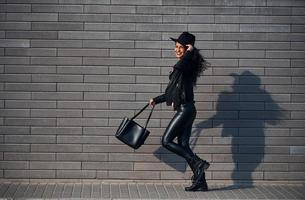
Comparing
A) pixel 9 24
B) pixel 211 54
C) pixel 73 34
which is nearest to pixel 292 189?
pixel 211 54

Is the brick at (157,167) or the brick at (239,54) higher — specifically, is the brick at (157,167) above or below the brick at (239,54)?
below

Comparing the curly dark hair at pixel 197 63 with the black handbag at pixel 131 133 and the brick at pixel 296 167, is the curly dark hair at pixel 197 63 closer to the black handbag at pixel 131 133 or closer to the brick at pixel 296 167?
the black handbag at pixel 131 133

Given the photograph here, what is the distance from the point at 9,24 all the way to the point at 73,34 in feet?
2.76

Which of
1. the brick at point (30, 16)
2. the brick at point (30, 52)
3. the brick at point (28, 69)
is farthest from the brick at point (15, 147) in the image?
the brick at point (30, 16)

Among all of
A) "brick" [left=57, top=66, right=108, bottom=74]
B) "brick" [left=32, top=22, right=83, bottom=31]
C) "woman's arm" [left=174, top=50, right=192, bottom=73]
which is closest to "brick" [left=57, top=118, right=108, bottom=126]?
"brick" [left=57, top=66, right=108, bottom=74]

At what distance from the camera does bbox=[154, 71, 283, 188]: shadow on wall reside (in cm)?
859

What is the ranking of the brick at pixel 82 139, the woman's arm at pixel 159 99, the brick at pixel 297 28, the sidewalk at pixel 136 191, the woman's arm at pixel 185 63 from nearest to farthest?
the woman's arm at pixel 185 63 < the sidewalk at pixel 136 191 < the woman's arm at pixel 159 99 < the brick at pixel 82 139 < the brick at pixel 297 28

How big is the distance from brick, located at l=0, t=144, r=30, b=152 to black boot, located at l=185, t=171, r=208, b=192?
2176 mm

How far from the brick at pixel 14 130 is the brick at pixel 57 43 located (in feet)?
3.62

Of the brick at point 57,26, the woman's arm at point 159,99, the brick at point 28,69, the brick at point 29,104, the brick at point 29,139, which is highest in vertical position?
the brick at point 57,26

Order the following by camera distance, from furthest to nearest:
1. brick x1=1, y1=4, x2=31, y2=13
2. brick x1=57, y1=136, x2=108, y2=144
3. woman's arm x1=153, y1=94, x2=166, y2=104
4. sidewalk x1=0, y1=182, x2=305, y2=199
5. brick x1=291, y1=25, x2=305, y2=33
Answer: brick x1=291, y1=25, x2=305, y2=33, brick x1=57, y1=136, x2=108, y2=144, brick x1=1, y1=4, x2=31, y2=13, woman's arm x1=153, y1=94, x2=166, y2=104, sidewalk x1=0, y1=182, x2=305, y2=199

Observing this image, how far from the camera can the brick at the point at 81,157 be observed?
8516 millimetres

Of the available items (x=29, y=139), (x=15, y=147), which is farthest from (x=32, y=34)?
(x=15, y=147)

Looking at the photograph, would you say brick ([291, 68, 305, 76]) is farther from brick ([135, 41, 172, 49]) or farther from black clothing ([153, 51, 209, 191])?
brick ([135, 41, 172, 49])
